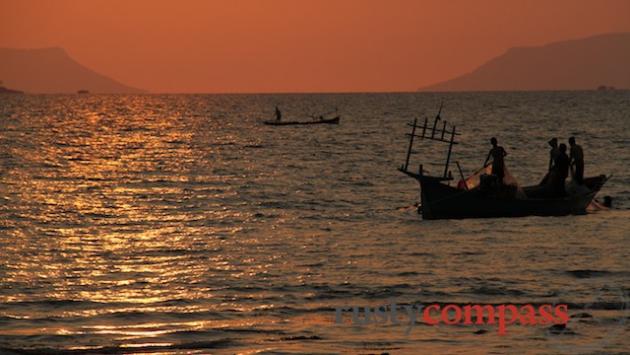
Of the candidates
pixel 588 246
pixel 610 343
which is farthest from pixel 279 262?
pixel 610 343

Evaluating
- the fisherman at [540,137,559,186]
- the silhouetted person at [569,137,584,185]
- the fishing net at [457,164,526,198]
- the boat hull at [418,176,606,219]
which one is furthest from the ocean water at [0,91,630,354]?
the fisherman at [540,137,559,186]

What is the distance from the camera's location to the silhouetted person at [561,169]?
32562mm

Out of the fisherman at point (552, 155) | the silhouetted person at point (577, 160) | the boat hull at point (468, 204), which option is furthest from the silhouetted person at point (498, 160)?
the silhouetted person at point (577, 160)

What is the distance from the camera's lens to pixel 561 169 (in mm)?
32844

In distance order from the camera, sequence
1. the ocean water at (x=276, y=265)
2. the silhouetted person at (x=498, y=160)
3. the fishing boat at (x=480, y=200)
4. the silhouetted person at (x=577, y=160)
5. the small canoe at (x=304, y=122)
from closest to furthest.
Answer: the ocean water at (x=276, y=265) → the silhouetted person at (x=498, y=160) → the fishing boat at (x=480, y=200) → the silhouetted person at (x=577, y=160) → the small canoe at (x=304, y=122)

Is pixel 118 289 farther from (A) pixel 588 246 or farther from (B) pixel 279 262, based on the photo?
(A) pixel 588 246

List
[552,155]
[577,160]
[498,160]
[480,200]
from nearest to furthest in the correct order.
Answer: [498,160] → [480,200] → [552,155] → [577,160]

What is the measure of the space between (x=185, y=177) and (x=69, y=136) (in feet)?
168

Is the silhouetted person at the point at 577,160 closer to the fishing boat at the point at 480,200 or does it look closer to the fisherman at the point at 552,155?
the fisherman at the point at 552,155

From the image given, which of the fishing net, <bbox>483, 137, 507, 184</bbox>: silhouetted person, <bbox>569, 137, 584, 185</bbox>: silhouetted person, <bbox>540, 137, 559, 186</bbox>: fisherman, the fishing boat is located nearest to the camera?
<bbox>483, 137, 507, 184</bbox>: silhouetted person

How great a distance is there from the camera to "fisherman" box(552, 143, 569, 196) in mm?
32562

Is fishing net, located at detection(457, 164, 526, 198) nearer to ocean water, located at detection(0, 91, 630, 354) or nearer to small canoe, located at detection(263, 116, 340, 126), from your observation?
ocean water, located at detection(0, 91, 630, 354)

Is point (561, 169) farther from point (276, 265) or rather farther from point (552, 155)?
point (276, 265)

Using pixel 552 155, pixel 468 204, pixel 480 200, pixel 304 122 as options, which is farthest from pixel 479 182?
pixel 304 122
